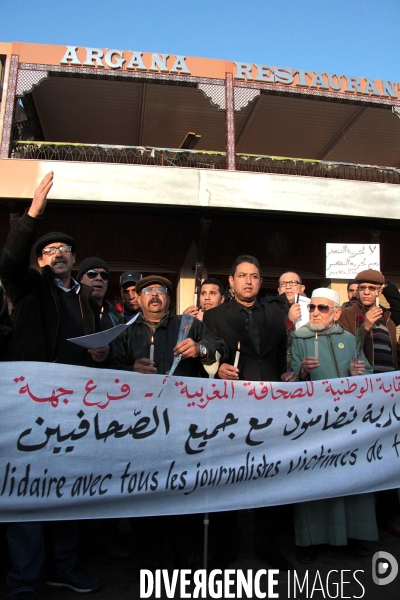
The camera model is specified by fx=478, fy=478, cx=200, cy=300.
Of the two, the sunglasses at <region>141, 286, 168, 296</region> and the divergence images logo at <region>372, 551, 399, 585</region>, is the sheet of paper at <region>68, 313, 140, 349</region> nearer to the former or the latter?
the sunglasses at <region>141, 286, 168, 296</region>

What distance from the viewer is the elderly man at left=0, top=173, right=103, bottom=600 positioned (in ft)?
8.27

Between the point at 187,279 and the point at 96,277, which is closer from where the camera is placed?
the point at 96,277

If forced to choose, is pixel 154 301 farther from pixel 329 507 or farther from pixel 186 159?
pixel 186 159

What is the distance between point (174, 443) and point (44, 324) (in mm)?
1032

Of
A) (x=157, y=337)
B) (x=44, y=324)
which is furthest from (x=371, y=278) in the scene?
(x=44, y=324)

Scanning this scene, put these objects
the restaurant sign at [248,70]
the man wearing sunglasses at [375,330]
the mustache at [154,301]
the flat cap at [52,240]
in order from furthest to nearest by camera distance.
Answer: the restaurant sign at [248,70], the man wearing sunglasses at [375,330], the mustache at [154,301], the flat cap at [52,240]

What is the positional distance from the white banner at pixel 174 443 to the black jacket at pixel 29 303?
0.19 metres

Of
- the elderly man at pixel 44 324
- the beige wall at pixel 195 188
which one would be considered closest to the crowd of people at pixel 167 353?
the elderly man at pixel 44 324

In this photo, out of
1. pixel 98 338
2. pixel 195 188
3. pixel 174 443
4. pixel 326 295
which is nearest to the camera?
pixel 98 338

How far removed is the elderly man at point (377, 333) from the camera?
12.2ft

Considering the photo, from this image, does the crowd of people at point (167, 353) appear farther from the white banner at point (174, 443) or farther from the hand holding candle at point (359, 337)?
the white banner at point (174, 443)

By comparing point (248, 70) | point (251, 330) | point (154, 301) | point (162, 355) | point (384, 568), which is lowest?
point (384, 568)

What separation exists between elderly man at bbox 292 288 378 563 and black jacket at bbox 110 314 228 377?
734 mm

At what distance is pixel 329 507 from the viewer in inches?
124
